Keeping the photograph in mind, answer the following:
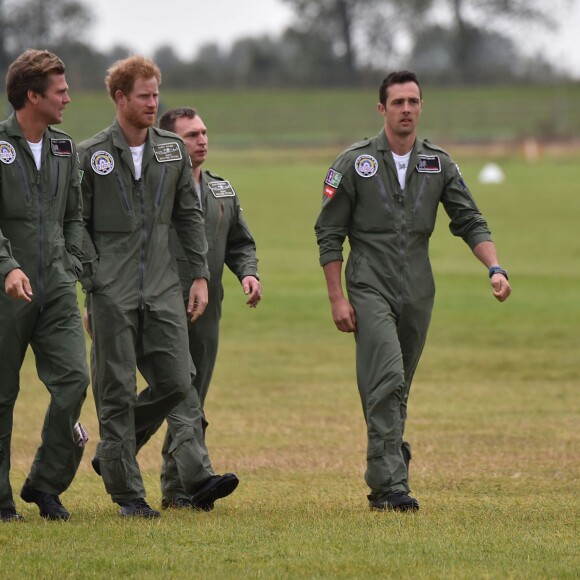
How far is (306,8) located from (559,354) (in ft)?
301

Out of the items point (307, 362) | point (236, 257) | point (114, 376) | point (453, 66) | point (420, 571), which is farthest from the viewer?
point (453, 66)

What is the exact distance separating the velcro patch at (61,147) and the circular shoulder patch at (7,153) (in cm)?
20

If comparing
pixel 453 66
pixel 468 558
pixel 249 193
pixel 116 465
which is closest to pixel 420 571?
pixel 468 558

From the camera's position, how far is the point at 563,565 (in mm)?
5359

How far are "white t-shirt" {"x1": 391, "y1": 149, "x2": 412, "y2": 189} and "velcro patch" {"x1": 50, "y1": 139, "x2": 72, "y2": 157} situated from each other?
1805 millimetres

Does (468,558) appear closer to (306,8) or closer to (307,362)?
(307,362)

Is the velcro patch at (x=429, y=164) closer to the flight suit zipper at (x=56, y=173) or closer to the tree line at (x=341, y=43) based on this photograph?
the flight suit zipper at (x=56, y=173)

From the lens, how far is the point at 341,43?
104250mm

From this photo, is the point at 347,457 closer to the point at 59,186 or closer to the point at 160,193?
the point at 160,193

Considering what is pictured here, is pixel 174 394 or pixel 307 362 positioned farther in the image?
pixel 307 362

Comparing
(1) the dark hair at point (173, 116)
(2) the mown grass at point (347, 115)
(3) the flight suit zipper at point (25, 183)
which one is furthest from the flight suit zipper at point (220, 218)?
(2) the mown grass at point (347, 115)

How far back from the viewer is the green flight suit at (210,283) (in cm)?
734

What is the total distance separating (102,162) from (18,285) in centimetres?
103

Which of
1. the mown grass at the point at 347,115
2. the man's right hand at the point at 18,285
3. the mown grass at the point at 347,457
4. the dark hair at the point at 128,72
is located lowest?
the mown grass at the point at 347,115
